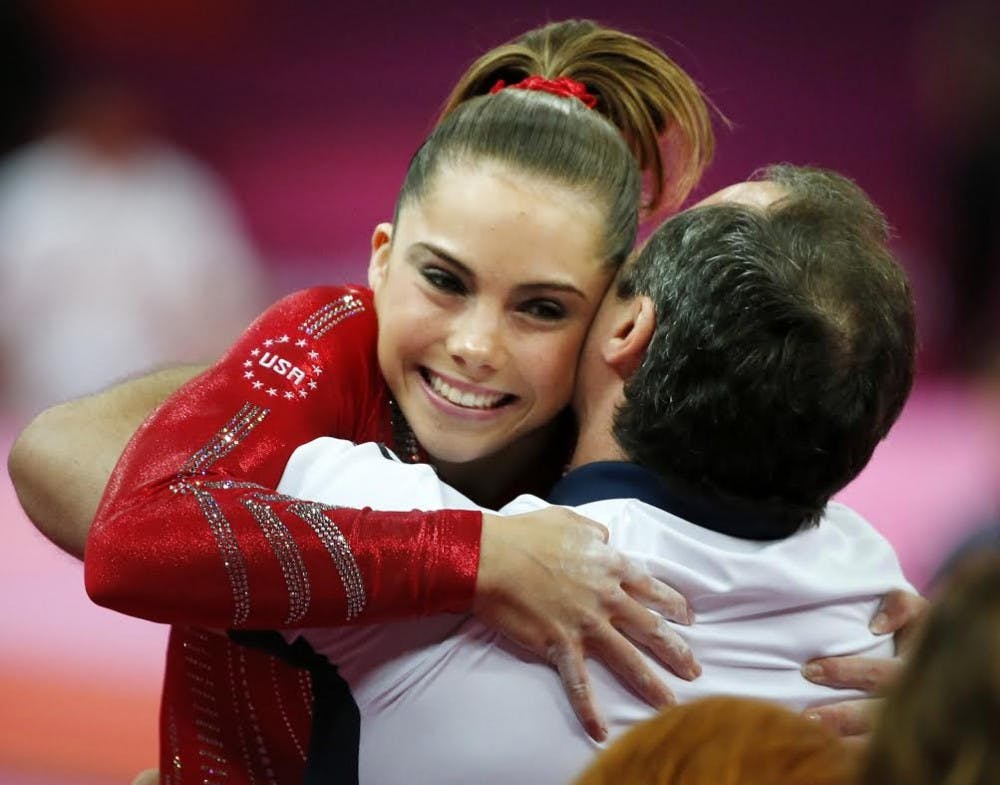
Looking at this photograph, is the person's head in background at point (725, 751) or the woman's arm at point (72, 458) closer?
the person's head in background at point (725, 751)

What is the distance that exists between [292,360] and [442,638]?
1.49 ft

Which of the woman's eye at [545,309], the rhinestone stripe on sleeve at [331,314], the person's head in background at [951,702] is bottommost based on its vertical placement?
the rhinestone stripe on sleeve at [331,314]

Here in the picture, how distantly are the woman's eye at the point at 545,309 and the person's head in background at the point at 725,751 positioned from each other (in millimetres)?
867

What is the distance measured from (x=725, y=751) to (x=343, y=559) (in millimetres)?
566

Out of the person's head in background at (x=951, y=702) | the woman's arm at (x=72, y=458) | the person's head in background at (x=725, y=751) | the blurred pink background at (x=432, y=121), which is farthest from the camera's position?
the blurred pink background at (x=432, y=121)

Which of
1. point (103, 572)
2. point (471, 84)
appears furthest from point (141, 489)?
point (471, 84)

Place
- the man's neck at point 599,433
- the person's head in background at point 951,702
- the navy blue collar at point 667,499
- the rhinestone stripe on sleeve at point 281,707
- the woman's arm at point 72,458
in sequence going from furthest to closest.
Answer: the woman's arm at point 72,458, the rhinestone stripe on sleeve at point 281,707, the man's neck at point 599,433, the navy blue collar at point 667,499, the person's head in background at point 951,702

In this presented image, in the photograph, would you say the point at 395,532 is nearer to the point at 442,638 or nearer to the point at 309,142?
the point at 442,638

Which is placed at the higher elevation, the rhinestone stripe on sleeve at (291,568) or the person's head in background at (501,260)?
the person's head in background at (501,260)

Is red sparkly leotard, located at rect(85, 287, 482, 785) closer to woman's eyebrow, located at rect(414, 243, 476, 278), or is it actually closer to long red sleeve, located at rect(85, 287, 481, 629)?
long red sleeve, located at rect(85, 287, 481, 629)

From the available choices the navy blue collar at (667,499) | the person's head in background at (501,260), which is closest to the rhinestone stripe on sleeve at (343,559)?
the navy blue collar at (667,499)

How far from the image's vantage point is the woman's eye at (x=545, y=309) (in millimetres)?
1877

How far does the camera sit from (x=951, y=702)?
78cm

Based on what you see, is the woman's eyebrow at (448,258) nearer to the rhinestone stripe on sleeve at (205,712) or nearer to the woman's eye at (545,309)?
the woman's eye at (545,309)
